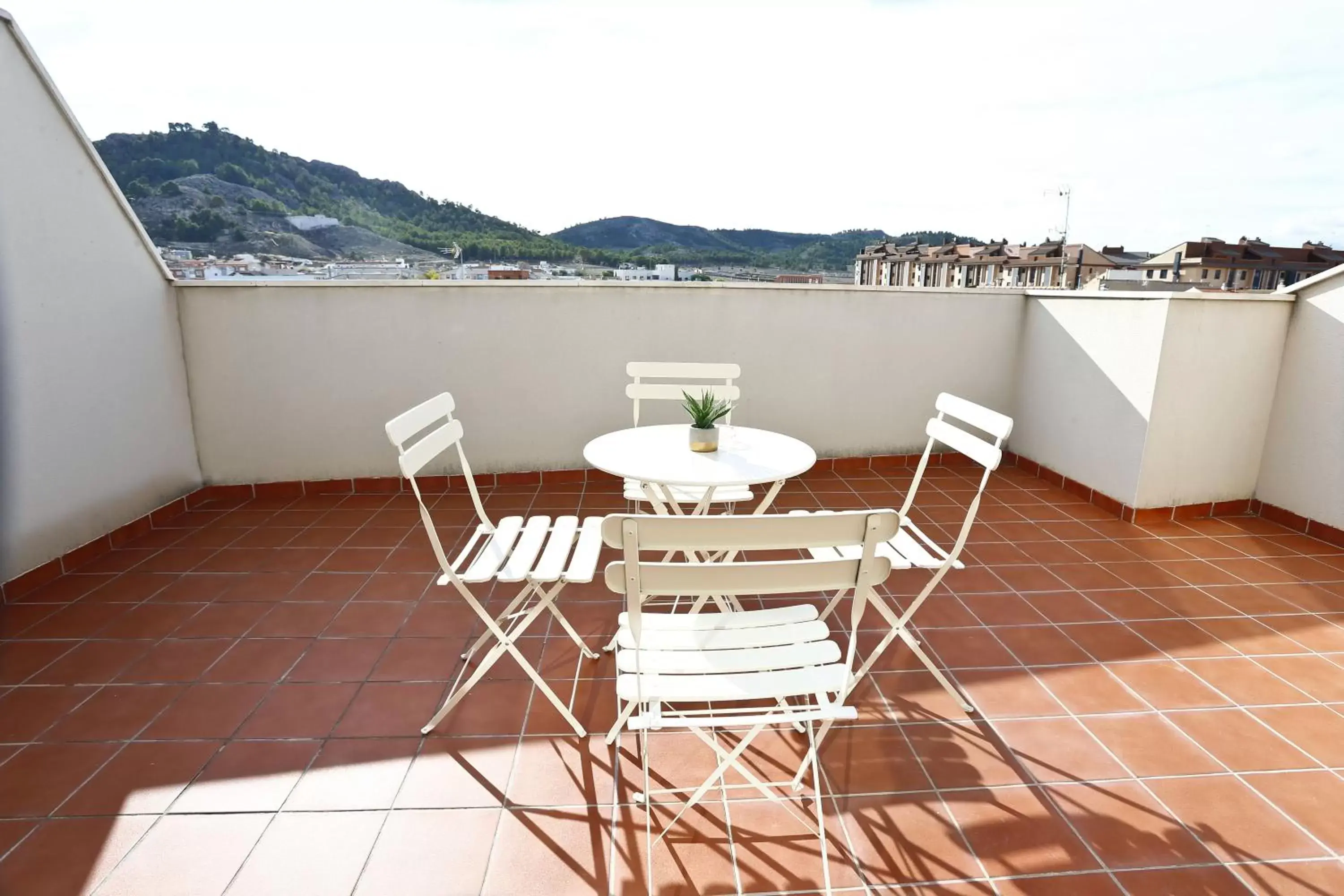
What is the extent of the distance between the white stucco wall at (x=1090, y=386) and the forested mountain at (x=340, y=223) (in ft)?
5.33

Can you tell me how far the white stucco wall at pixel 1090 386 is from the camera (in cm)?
390

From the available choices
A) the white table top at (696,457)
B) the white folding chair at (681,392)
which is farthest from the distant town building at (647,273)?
the white table top at (696,457)

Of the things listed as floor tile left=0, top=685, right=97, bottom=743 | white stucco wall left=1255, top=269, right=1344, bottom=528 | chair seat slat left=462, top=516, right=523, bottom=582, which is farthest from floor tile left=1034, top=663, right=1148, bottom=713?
floor tile left=0, top=685, right=97, bottom=743

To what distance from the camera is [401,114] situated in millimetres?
5988

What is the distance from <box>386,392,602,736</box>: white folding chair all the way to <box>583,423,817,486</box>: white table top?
0.83 feet

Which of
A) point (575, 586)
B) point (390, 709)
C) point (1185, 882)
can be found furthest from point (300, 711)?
point (1185, 882)

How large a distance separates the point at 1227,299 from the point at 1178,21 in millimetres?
2412

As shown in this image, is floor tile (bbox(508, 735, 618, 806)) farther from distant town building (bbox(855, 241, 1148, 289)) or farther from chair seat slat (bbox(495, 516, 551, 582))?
distant town building (bbox(855, 241, 1148, 289))

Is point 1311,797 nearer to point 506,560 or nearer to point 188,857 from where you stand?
point 506,560

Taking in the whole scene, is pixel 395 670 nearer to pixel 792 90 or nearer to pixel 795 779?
pixel 795 779

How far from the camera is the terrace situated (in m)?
1.69

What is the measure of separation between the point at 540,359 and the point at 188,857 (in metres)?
3.43

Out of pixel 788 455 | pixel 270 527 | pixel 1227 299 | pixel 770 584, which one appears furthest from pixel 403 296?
pixel 1227 299

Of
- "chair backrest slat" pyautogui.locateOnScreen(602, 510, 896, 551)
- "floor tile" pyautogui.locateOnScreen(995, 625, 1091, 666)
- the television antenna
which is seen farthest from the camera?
the television antenna
